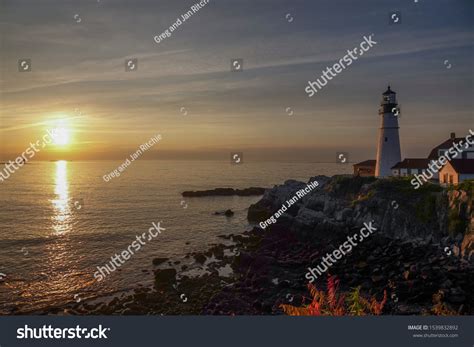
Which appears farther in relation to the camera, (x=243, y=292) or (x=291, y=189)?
(x=291, y=189)

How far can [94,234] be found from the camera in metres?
36.2

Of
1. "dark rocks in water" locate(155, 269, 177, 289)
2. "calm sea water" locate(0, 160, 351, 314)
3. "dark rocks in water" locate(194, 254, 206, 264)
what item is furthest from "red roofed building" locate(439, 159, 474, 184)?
"dark rocks in water" locate(155, 269, 177, 289)

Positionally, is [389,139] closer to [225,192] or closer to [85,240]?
[85,240]

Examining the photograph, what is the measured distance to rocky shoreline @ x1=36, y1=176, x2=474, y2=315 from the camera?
16750 mm

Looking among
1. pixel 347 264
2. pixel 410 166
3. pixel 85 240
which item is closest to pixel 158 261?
pixel 85 240

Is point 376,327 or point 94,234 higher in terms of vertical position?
point 94,234

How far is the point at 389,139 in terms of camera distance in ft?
127

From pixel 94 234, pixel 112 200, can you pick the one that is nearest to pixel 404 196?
pixel 94 234

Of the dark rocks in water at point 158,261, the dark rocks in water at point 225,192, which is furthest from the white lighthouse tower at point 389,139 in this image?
the dark rocks in water at point 225,192

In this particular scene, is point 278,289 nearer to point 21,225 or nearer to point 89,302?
point 89,302

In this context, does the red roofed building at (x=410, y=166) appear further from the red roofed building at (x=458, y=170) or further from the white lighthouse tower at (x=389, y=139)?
the red roofed building at (x=458, y=170)

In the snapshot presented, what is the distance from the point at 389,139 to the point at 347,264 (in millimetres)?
22453

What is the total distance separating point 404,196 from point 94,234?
97.1 feet

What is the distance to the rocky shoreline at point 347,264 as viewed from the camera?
55.0 ft
